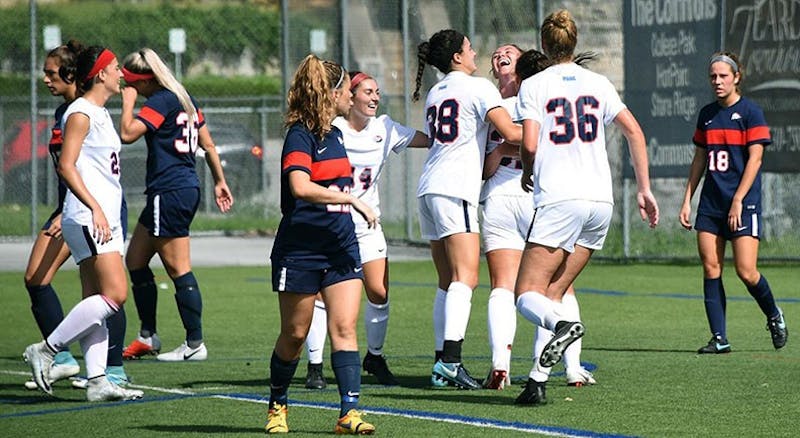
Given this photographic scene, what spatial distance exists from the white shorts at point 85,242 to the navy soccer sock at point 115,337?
61 cm

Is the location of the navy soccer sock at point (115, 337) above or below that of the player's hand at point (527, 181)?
below

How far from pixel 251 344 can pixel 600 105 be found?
460cm

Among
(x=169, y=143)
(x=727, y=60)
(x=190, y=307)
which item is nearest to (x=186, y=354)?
(x=190, y=307)

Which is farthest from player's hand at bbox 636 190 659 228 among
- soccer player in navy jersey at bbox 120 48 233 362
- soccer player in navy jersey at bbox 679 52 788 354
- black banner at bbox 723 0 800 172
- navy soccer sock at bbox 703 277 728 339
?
black banner at bbox 723 0 800 172

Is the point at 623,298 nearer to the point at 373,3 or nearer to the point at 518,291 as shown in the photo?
the point at 518,291

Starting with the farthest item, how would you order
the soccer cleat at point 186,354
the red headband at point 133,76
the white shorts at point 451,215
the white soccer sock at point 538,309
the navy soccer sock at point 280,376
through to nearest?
1. the soccer cleat at point 186,354
2. the red headband at point 133,76
3. the white shorts at point 451,215
4. the white soccer sock at point 538,309
5. the navy soccer sock at point 280,376

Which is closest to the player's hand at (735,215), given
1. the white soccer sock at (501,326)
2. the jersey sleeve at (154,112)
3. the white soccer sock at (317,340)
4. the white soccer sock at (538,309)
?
the white soccer sock at (501,326)

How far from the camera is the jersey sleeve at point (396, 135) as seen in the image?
31.9 feet

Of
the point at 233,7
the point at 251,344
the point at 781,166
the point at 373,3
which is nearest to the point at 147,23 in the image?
the point at 233,7

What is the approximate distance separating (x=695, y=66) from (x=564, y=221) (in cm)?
1080

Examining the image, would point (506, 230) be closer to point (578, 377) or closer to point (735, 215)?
point (578, 377)

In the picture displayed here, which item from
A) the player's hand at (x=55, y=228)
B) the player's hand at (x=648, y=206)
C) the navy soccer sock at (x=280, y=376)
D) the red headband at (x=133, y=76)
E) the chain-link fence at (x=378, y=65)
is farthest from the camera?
the chain-link fence at (x=378, y=65)

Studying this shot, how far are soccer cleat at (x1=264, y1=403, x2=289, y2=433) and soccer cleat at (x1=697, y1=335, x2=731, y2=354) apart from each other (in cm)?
411

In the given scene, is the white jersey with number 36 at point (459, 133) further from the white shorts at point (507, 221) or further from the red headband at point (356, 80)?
the red headband at point (356, 80)
